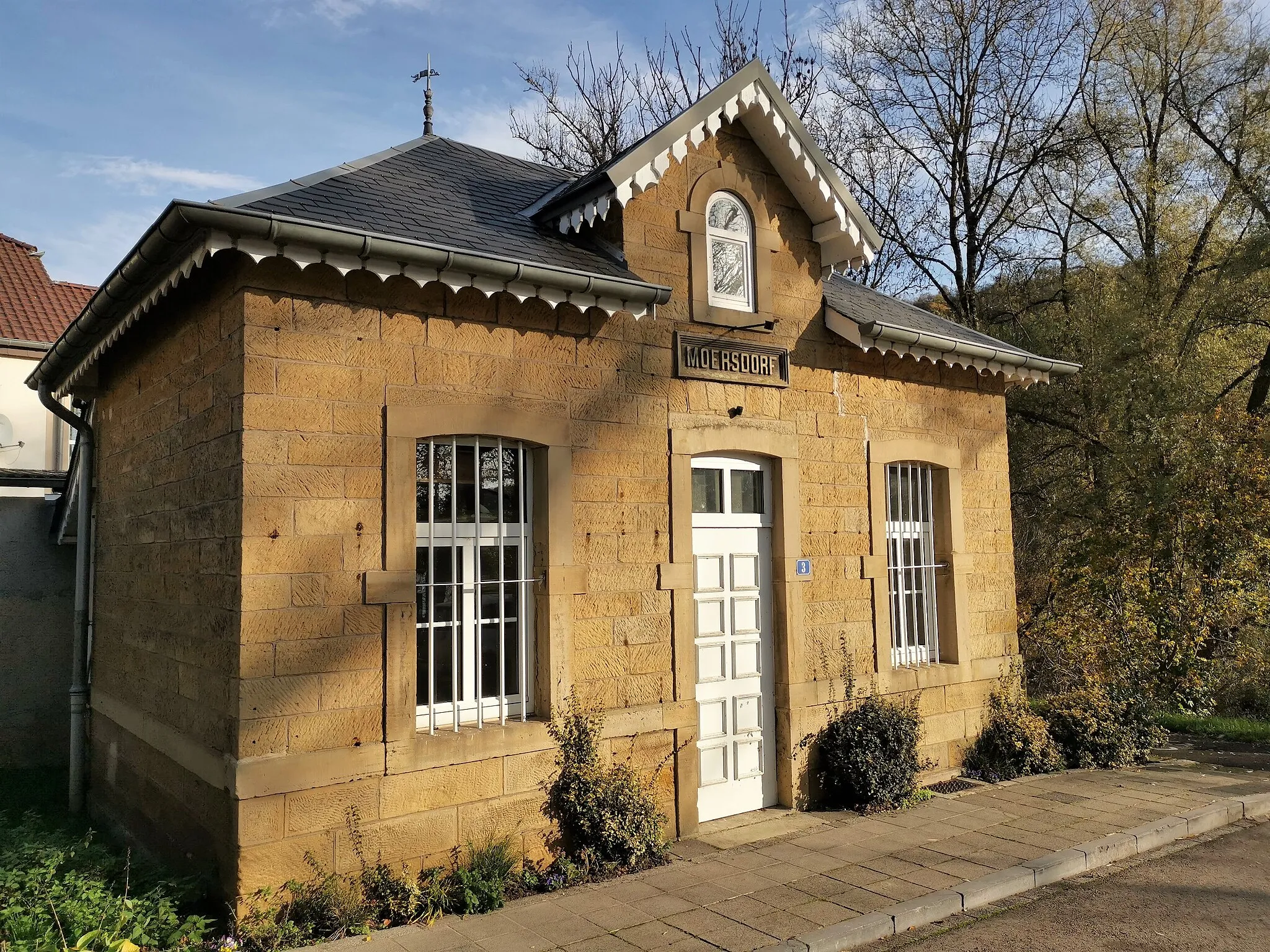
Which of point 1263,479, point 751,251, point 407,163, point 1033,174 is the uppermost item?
point 1033,174

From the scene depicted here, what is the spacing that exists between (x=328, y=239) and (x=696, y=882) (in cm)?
460

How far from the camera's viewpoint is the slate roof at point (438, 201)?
19.3 feet

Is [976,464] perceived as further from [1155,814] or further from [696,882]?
[696,882]

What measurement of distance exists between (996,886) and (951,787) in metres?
2.72

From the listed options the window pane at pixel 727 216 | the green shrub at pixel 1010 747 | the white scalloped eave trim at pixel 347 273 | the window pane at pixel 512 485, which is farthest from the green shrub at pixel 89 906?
the green shrub at pixel 1010 747

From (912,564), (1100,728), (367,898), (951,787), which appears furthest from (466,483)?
(1100,728)

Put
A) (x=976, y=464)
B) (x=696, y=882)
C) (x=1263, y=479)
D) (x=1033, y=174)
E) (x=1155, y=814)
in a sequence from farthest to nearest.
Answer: (x=1033, y=174) < (x=1263, y=479) < (x=976, y=464) < (x=1155, y=814) < (x=696, y=882)

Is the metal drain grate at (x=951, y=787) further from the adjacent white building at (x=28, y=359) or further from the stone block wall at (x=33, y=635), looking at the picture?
the adjacent white building at (x=28, y=359)

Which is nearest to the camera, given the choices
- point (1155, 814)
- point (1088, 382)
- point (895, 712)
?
point (1155, 814)

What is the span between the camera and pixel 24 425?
56.3 feet

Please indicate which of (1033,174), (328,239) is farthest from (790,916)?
(1033,174)

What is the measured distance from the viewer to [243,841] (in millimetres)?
5055

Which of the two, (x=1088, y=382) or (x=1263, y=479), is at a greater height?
(x=1088, y=382)

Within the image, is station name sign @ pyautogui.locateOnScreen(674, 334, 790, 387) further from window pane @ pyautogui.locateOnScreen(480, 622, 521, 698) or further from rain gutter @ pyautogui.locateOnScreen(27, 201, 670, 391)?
window pane @ pyautogui.locateOnScreen(480, 622, 521, 698)
